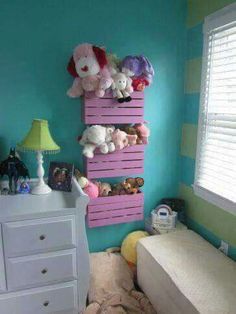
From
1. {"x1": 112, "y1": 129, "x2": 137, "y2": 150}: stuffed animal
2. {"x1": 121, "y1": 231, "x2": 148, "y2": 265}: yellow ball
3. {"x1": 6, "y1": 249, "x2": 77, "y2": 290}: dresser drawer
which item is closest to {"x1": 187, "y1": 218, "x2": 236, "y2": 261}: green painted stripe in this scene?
{"x1": 121, "y1": 231, "x2": 148, "y2": 265}: yellow ball

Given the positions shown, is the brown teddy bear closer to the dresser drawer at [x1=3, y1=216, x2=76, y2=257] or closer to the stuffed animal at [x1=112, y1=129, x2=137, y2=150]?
the stuffed animal at [x1=112, y1=129, x2=137, y2=150]

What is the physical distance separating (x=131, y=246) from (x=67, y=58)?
1.45 metres

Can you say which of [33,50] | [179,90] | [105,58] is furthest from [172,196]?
[33,50]

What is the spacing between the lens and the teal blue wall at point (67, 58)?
5.84 ft

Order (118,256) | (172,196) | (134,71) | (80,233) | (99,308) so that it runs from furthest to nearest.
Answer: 1. (172,196)
2. (118,256)
3. (134,71)
4. (99,308)
5. (80,233)

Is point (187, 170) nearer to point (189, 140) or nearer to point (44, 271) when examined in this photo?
point (189, 140)

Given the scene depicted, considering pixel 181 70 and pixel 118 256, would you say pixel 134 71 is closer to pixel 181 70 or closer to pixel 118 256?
pixel 181 70

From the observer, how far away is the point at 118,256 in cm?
213

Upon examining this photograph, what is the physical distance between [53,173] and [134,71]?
0.88m

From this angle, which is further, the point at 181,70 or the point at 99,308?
the point at 181,70

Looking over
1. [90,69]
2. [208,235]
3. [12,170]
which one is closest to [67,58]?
[90,69]

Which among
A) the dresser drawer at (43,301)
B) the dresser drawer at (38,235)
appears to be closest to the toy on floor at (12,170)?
the dresser drawer at (38,235)

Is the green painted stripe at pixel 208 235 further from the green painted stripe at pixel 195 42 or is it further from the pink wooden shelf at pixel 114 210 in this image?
the green painted stripe at pixel 195 42

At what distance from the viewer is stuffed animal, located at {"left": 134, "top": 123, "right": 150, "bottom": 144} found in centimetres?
201
